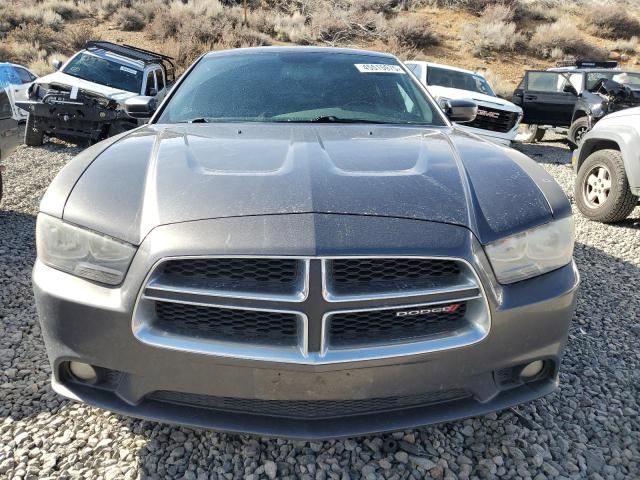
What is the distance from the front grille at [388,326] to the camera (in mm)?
1717

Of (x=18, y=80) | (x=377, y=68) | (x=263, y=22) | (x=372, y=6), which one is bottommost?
(x=18, y=80)

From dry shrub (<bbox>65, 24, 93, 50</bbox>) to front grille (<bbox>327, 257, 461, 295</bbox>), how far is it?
2500 centimetres

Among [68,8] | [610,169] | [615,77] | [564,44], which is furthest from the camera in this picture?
[564,44]

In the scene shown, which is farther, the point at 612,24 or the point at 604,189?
the point at 612,24

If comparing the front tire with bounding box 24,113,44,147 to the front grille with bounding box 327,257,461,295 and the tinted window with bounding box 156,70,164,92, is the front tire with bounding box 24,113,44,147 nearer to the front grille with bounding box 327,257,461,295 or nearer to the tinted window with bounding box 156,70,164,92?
the tinted window with bounding box 156,70,164,92

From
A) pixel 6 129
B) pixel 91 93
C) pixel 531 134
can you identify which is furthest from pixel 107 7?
pixel 6 129

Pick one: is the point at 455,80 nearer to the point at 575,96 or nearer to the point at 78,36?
the point at 575,96

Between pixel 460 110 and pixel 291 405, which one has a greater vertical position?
pixel 460 110

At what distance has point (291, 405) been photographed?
5.89ft

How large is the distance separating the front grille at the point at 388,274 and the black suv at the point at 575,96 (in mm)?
9697

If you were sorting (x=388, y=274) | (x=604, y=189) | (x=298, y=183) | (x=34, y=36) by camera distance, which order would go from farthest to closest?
(x=34, y=36)
(x=604, y=189)
(x=298, y=183)
(x=388, y=274)

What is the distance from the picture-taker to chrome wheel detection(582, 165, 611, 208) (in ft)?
18.4

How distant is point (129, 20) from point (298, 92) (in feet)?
84.9

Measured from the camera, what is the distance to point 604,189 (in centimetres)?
564
